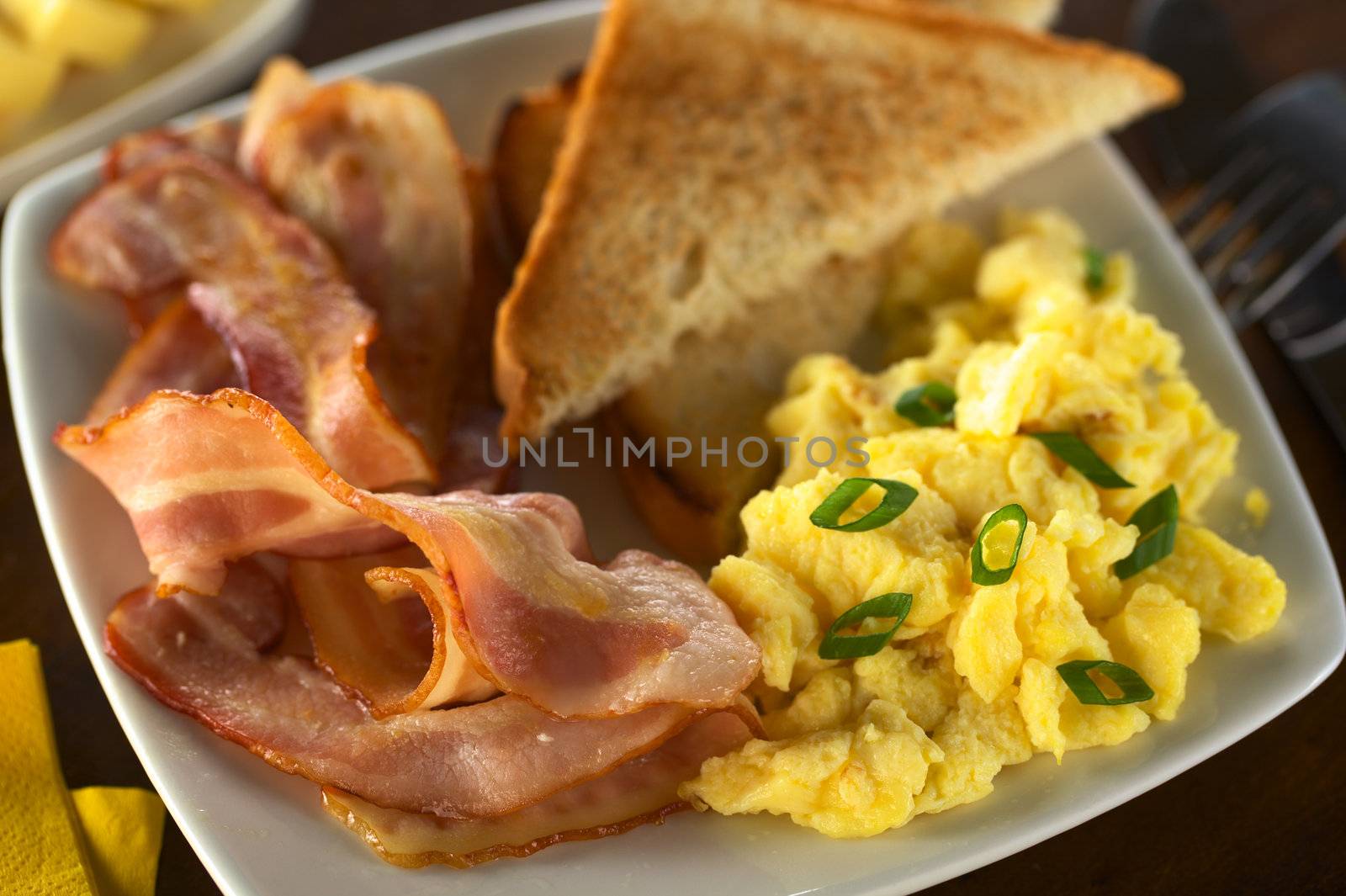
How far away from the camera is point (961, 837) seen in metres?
1.68

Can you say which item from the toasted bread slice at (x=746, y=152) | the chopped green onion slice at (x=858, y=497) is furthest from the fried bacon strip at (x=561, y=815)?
the toasted bread slice at (x=746, y=152)

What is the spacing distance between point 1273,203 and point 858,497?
5.61ft

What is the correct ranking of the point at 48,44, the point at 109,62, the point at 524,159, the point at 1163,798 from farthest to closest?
the point at 109,62 → the point at 48,44 → the point at 524,159 → the point at 1163,798

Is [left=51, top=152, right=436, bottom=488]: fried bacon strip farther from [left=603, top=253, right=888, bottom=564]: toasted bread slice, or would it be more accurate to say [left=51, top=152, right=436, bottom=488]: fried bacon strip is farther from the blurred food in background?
the blurred food in background

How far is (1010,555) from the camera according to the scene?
5.74ft

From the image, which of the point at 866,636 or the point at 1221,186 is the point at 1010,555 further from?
the point at 1221,186

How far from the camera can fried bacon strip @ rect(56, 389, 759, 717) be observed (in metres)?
1.67

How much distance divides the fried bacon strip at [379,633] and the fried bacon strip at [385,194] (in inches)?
18.3

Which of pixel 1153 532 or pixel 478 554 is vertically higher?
pixel 478 554

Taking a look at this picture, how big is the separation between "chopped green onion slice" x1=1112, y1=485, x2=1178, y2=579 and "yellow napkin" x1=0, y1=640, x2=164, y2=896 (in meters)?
1.64

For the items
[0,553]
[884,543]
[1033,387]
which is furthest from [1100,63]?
[0,553]

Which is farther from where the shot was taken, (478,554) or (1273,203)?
(1273,203)

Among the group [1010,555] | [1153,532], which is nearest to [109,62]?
[1010,555]

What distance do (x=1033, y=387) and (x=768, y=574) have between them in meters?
0.55
